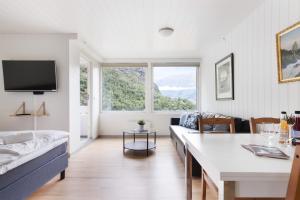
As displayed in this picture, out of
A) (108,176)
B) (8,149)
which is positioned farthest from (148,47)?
(8,149)

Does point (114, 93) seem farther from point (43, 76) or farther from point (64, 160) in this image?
point (64, 160)

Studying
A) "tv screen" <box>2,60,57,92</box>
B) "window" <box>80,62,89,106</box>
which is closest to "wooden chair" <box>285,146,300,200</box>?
"tv screen" <box>2,60,57,92</box>

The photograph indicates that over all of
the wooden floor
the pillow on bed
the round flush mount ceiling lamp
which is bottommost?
the wooden floor

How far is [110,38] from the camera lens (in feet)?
12.9

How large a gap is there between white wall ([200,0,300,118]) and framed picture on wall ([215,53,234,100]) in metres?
0.11

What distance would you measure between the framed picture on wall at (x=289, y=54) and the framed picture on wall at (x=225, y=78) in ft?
4.28

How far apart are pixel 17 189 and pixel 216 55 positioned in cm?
404

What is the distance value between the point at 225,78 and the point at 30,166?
3296mm

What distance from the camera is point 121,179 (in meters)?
2.65

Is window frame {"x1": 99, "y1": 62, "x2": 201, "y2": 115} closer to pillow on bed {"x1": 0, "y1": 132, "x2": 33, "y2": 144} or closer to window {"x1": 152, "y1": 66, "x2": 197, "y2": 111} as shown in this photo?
window {"x1": 152, "y1": 66, "x2": 197, "y2": 111}

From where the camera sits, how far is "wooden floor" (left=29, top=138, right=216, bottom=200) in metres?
2.22

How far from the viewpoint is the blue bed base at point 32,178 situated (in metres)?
1.66

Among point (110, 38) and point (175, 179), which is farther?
point (110, 38)

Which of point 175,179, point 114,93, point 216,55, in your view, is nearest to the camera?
point 175,179
